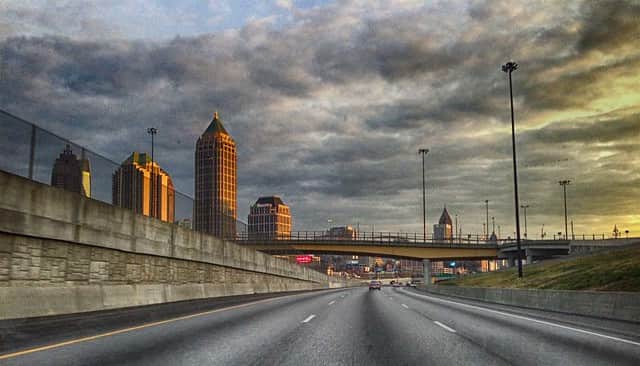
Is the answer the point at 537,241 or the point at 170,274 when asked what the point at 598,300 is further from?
the point at 537,241

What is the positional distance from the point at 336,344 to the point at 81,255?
8686mm

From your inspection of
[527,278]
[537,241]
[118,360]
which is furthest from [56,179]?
[537,241]

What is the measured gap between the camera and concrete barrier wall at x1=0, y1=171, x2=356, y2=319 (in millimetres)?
12445

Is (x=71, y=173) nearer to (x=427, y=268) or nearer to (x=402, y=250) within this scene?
(x=402, y=250)

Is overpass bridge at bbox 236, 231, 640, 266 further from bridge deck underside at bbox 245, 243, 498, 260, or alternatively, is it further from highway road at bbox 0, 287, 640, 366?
highway road at bbox 0, 287, 640, 366

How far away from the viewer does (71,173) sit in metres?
16.3

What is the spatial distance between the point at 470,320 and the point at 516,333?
11.7 feet

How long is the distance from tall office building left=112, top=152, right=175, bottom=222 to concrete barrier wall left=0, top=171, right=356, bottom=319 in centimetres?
93

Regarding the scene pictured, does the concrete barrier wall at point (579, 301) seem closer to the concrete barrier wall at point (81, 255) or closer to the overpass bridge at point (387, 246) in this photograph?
the concrete barrier wall at point (81, 255)

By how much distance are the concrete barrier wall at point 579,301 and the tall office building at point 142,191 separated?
50.1 feet

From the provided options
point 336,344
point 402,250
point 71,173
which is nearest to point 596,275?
point 336,344

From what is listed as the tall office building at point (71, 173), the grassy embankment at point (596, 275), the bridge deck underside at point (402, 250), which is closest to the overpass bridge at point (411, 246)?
the bridge deck underside at point (402, 250)

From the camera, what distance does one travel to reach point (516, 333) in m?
12.0

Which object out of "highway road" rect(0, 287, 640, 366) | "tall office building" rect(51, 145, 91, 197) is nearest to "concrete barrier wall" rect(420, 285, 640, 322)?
"highway road" rect(0, 287, 640, 366)
